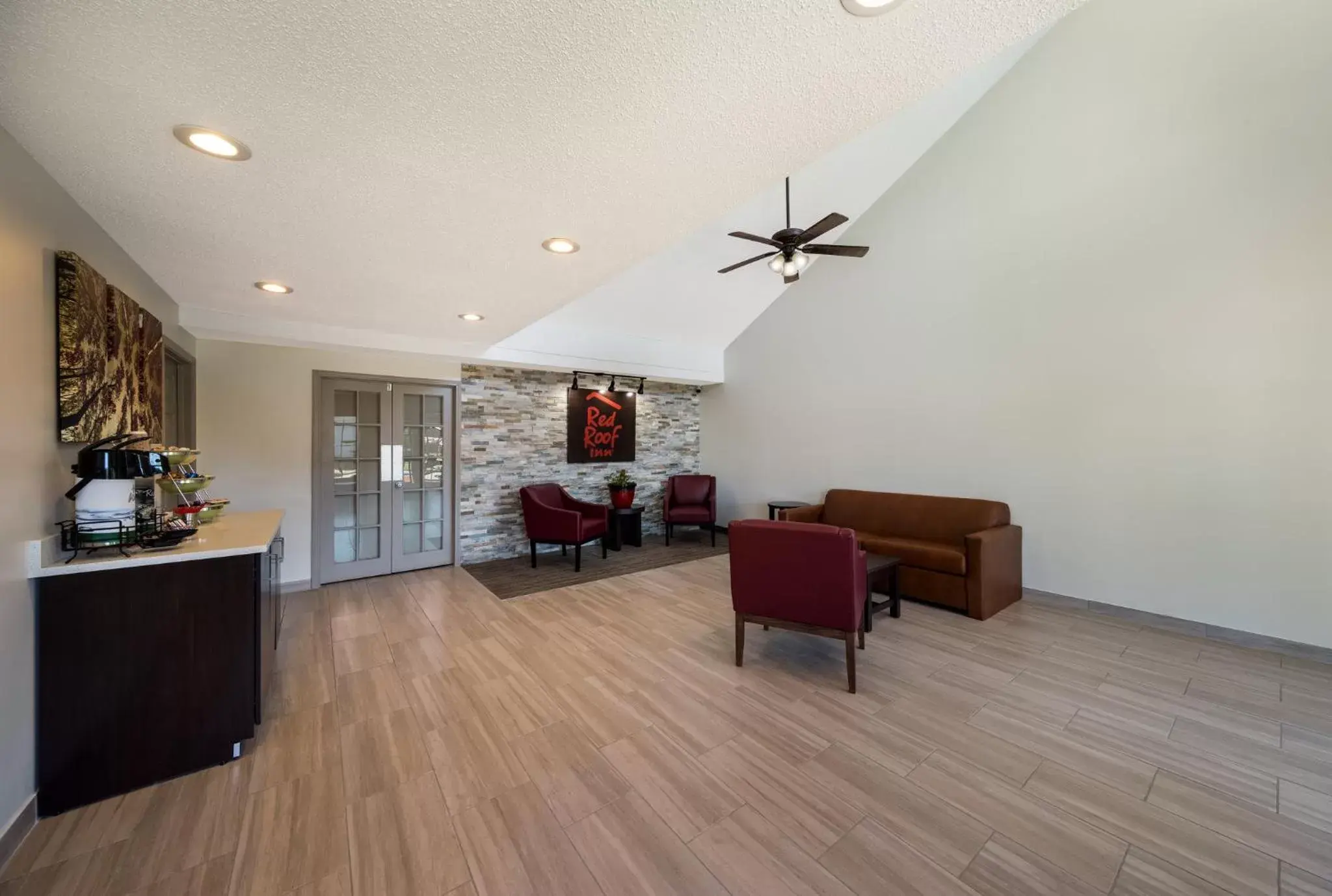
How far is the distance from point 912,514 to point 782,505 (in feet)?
5.23

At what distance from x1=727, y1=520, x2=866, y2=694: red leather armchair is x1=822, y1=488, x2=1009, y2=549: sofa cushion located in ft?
6.47

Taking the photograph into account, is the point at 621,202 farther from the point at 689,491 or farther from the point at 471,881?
the point at 689,491

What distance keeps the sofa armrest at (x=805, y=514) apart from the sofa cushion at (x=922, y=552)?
0.68 metres


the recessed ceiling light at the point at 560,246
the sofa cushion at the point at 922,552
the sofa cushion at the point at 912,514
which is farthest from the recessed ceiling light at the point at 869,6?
the sofa cushion at the point at 912,514

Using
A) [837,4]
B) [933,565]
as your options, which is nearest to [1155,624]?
[933,565]

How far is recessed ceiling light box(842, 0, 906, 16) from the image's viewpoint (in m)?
1.04

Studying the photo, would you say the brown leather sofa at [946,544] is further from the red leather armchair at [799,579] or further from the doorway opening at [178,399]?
the doorway opening at [178,399]

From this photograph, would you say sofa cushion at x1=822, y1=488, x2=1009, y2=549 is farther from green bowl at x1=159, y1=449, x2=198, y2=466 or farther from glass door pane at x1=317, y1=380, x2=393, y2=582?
green bowl at x1=159, y1=449, x2=198, y2=466

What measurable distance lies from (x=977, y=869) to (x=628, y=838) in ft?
3.83

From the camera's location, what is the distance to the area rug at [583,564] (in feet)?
15.6

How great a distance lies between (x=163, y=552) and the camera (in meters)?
1.99

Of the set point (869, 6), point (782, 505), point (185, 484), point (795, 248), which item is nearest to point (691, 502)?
point (782, 505)

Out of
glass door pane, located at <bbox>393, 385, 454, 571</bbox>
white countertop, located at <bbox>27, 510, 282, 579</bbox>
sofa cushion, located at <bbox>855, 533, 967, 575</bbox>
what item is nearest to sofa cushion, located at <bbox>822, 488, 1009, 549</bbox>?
sofa cushion, located at <bbox>855, 533, 967, 575</bbox>

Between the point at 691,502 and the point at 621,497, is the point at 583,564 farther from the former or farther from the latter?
the point at 691,502
